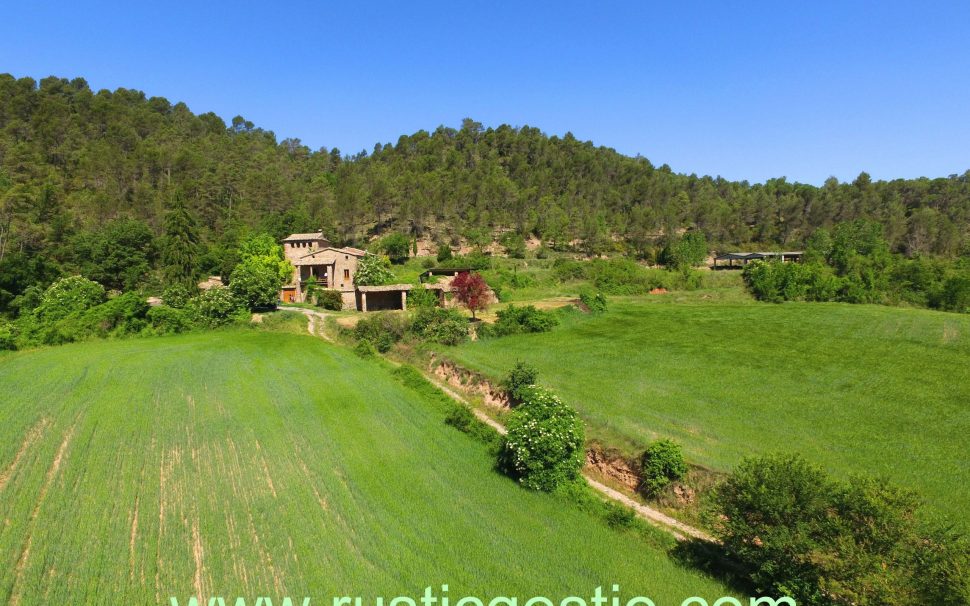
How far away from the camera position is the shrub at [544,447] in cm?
1616

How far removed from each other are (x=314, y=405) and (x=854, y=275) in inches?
2462

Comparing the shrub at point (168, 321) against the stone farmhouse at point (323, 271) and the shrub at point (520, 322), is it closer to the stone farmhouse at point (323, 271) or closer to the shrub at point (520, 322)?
the stone farmhouse at point (323, 271)

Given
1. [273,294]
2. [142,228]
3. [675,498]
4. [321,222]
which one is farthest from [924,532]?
[321,222]

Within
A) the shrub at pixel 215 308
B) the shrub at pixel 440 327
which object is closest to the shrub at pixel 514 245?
the shrub at pixel 440 327

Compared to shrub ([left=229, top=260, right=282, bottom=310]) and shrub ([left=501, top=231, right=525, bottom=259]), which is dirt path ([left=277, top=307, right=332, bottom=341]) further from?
shrub ([left=501, top=231, right=525, bottom=259])

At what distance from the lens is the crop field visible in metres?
10.8

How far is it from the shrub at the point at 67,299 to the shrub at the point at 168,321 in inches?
219

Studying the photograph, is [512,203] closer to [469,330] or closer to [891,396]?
[469,330]

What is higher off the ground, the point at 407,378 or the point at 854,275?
the point at 854,275

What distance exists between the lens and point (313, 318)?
42.5 m

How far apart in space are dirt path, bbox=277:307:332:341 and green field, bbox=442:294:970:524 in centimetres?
1311

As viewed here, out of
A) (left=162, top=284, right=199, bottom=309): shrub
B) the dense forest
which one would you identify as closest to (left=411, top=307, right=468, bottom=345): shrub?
(left=162, top=284, right=199, bottom=309): shrub

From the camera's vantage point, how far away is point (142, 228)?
54.9m

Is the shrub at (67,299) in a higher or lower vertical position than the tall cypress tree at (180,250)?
lower
